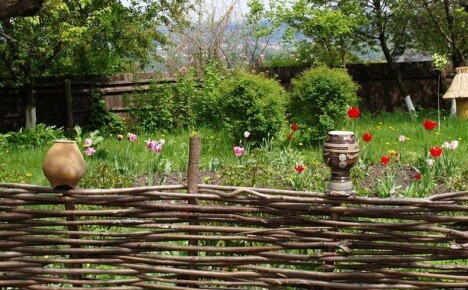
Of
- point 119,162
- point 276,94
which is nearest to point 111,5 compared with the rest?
point 276,94

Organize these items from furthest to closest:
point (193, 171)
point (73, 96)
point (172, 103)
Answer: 1. point (73, 96)
2. point (172, 103)
3. point (193, 171)

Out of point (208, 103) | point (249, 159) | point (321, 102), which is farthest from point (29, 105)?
point (249, 159)

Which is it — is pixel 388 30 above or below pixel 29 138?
above

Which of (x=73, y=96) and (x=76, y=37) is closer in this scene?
(x=76, y=37)

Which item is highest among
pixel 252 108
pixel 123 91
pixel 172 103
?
pixel 123 91

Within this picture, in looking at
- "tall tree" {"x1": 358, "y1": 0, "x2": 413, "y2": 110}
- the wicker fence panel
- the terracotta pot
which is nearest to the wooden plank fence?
"tall tree" {"x1": 358, "y1": 0, "x2": 413, "y2": 110}

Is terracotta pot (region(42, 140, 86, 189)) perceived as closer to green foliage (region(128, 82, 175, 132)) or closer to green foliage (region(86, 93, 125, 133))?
green foliage (region(128, 82, 175, 132))

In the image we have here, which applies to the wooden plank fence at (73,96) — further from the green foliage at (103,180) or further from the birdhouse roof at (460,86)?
the green foliage at (103,180)

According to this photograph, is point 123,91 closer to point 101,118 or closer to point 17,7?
point 101,118

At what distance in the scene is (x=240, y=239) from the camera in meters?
3.50

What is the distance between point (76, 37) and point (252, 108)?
4.36 m

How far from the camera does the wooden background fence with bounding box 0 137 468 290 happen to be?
11.3 feet

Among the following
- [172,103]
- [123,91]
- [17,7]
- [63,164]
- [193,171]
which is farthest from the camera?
[123,91]

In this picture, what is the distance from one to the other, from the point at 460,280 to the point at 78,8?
10.0 meters
